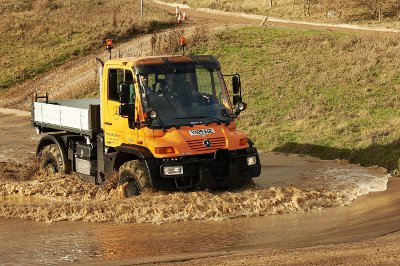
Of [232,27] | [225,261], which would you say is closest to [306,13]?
[232,27]

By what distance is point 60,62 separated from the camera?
41406 millimetres

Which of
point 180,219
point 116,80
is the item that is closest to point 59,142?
point 116,80

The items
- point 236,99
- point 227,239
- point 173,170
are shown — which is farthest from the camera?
point 236,99

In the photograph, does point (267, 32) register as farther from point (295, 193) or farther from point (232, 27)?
point (295, 193)

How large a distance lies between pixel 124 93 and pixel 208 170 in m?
2.08

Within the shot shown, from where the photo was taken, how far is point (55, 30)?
1797 inches

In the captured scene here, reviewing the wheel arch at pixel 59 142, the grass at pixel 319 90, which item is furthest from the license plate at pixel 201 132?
the grass at pixel 319 90

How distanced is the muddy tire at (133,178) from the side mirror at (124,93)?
1.14m

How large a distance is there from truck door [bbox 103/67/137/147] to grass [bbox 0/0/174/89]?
2394cm

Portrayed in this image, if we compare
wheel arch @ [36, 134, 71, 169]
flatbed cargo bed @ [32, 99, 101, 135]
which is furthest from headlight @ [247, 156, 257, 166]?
wheel arch @ [36, 134, 71, 169]

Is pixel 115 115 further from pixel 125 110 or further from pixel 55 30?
pixel 55 30

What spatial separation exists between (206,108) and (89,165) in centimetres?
293

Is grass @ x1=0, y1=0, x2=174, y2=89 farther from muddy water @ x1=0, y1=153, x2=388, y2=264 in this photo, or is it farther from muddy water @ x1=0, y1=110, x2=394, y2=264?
muddy water @ x1=0, y1=153, x2=388, y2=264

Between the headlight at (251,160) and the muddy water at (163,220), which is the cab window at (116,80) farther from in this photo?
the headlight at (251,160)
